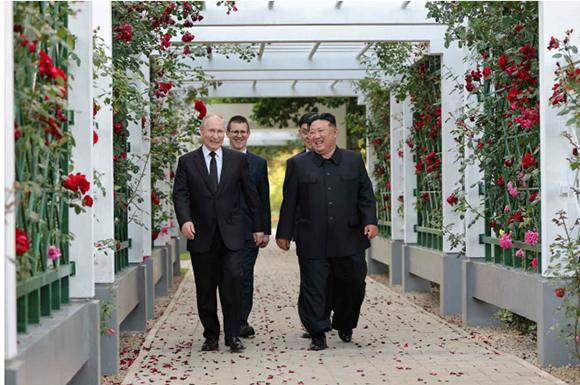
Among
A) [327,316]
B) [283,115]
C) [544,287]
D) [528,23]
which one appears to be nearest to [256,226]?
[327,316]

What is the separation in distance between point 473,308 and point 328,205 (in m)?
1.95

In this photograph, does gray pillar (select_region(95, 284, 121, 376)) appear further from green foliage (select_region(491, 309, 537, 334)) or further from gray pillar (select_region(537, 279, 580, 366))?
green foliage (select_region(491, 309, 537, 334))

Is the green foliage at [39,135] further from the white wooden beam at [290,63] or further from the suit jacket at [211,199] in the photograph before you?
the white wooden beam at [290,63]

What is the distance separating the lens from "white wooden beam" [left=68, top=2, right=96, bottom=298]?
480cm

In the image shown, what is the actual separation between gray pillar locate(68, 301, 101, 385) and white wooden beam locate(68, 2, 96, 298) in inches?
5.7

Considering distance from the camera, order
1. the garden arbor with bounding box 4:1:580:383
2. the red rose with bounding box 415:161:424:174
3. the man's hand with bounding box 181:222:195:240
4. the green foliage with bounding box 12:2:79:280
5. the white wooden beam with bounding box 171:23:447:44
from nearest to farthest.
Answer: the green foliage with bounding box 12:2:79:280 → the garden arbor with bounding box 4:1:580:383 → the man's hand with bounding box 181:222:195:240 → the white wooden beam with bounding box 171:23:447:44 → the red rose with bounding box 415:161:424:174

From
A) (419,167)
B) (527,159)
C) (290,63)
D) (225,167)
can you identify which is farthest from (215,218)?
(290,63)

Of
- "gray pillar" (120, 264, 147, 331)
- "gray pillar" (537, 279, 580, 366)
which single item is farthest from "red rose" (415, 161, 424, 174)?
"gray pillar" (537, 279, 580, 366)

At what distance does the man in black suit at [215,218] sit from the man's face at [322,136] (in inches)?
22.8

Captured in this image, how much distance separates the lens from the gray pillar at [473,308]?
761 cm

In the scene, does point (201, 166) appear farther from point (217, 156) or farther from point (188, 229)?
point (188, 229)

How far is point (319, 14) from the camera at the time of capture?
28.5 ft

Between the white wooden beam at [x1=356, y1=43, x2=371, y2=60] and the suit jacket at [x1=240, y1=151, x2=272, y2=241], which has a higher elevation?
the white wooden beam at [x1=356, y1=43, x2=371, y2=60]

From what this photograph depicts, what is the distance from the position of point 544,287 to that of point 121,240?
362 cm
